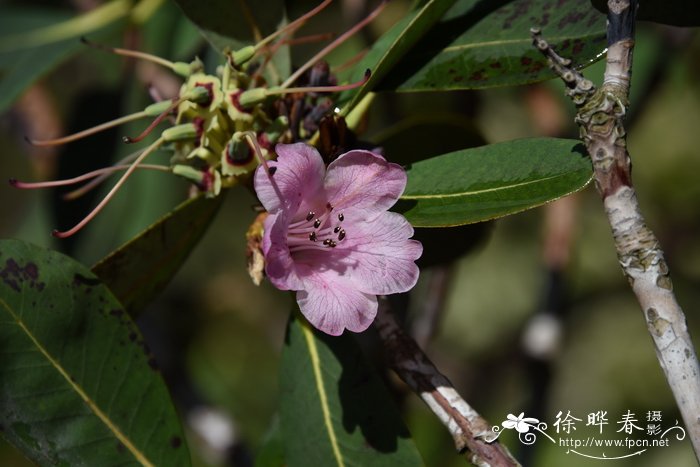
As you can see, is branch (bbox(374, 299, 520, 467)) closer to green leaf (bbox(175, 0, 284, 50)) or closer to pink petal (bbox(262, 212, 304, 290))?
pink petal (bbox(262, 212, 304, 290))

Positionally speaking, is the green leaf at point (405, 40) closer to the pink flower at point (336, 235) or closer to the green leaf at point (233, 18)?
the pink flower at point (336, 235)

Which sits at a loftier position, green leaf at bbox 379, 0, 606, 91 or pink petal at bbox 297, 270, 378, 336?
green leaf at bbox 379, 0, 606, 91

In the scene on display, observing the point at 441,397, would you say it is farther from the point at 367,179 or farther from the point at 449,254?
the point at 449,254

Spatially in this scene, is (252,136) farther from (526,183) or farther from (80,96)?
(80,96)

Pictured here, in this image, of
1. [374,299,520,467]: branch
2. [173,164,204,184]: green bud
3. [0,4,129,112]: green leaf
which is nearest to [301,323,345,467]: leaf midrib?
[374,299,520,467]: branch

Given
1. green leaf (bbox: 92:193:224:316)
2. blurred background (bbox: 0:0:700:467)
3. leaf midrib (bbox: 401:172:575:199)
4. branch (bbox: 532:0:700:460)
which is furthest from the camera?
blurred background (bbox: 0:0:700:467)

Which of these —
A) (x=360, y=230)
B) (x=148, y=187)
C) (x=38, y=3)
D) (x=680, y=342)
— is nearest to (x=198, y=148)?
(x=360, y=230)

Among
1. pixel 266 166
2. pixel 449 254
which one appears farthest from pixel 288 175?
pixel 449 254
